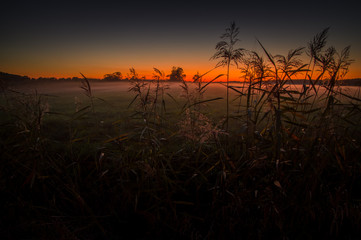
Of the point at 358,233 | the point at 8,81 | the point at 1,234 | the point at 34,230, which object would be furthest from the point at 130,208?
the point at 8,81

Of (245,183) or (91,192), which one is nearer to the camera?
(245,183)

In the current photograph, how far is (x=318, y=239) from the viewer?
229cm

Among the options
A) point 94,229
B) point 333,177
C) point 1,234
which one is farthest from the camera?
point 333,177

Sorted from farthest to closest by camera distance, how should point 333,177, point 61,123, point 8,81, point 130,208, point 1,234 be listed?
point 61,123, point 8,81, point 333,177, point 130,208, point 1,234

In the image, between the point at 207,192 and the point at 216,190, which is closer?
the point at 216,190

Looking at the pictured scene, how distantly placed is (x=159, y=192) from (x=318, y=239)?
2297 mm

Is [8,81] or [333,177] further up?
[8,81]

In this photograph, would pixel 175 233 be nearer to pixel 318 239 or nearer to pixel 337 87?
pixel 318 239

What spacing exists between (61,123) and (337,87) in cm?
883

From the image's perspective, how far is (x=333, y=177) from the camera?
291 centimetres

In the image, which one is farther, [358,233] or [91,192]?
[91,192]

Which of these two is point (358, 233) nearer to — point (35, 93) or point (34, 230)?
point (34, 230)

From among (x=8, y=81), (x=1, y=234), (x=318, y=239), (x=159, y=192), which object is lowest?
(x=318, y=239)

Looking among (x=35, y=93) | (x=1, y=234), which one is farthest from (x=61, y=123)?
(x=1, y=234)
